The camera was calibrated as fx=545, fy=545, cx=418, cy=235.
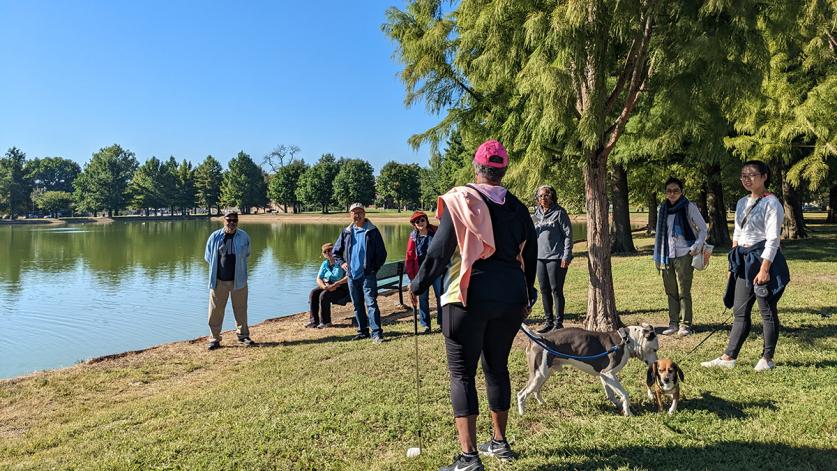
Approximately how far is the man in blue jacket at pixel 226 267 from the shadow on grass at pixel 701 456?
5.59 metres

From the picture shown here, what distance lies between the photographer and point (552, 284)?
7.31m

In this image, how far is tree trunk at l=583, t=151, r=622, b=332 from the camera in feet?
22.5

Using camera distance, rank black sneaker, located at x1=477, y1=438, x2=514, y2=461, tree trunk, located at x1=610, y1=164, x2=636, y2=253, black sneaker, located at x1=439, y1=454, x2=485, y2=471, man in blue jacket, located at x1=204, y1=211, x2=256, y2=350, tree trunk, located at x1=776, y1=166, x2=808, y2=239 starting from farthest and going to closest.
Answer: tree trunk, located at x1=776, y1=166, x2=808, y2=239 → tree trunk, located at x1=610, y1=164, x2=636, y2=253 → man in blue jacket, located at x1=204, y1=211, x2=256, y2=350 → black sneaker, located at x1=477, y1=438, x2=514, y2=461 → black sneaker, located at x1=439, y1=454, x2=485, y2=471

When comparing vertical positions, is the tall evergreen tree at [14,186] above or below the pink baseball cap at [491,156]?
above

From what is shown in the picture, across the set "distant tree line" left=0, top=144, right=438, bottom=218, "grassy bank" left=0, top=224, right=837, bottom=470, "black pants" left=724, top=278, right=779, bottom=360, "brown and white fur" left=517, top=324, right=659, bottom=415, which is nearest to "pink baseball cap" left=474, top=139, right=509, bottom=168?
"brown and white fur" left=517, top=324, right=659, bottom=415

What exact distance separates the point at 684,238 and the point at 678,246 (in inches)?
4.6

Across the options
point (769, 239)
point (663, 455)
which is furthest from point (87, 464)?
point (769, 239)

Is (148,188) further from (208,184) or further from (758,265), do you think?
(758,265)

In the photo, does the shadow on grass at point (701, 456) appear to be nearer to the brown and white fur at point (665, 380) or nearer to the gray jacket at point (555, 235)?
the brown and white fur at point (665, 380)

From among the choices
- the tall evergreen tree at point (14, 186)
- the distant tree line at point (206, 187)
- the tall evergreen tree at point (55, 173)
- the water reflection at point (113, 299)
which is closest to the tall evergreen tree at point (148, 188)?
the distant tree line at point (206, 187)

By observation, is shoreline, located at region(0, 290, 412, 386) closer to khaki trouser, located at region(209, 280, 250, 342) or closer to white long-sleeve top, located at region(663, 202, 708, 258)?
khaki trouser, located at region(209, 280, 250, 342)

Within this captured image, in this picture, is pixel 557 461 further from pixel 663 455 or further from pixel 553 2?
pixel 553 2

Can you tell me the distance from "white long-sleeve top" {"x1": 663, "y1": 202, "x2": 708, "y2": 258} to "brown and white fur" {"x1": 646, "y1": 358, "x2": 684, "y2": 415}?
2.81 metres

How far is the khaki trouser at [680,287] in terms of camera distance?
21.3 feet
